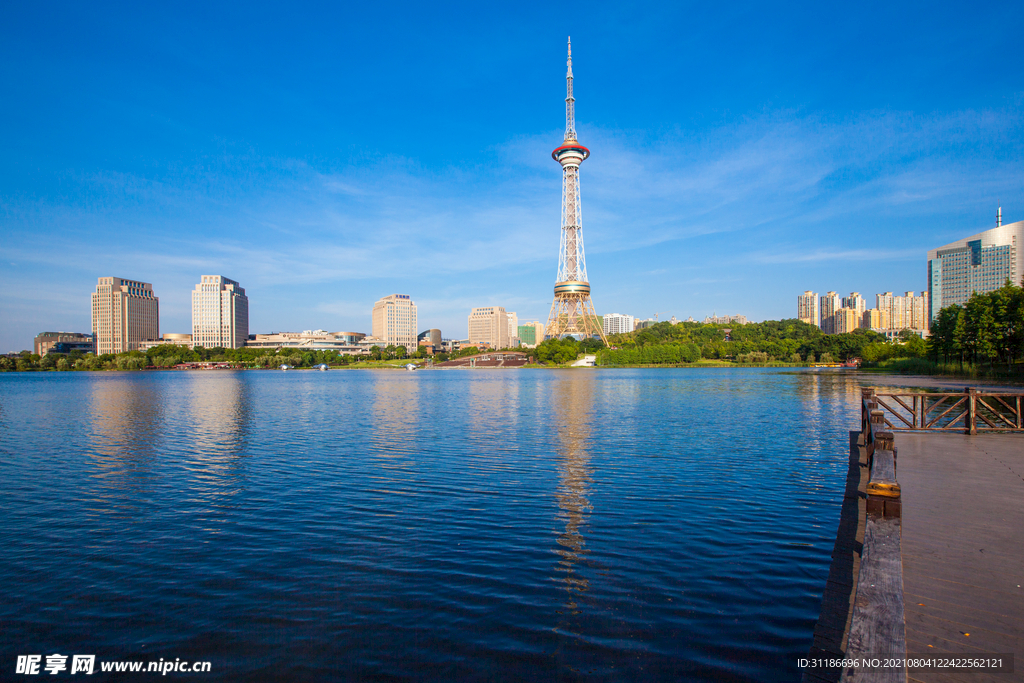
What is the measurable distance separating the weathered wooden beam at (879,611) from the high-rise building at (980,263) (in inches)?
8428

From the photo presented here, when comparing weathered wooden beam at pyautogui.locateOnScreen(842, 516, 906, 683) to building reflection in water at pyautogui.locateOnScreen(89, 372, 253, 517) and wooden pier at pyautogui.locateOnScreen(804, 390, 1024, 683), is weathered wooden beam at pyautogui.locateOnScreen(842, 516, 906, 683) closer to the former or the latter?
wooden pier at pyautogui.locateOnScreen(804, 390, 1024, 683)

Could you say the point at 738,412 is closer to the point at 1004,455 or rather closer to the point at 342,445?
the point at 1004,455

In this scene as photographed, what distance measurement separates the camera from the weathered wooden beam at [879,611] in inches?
128

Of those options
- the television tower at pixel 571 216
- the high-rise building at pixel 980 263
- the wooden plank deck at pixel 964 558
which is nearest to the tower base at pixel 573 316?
the television tower at pixel 571 216

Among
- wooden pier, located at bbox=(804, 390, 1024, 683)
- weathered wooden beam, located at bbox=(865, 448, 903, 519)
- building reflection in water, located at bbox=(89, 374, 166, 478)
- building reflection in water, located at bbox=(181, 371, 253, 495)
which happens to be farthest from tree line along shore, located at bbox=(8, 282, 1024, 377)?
building reflection in water, located at bbox=(89, 374, 166, 478)

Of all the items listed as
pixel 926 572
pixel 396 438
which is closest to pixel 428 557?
pixel 926 572

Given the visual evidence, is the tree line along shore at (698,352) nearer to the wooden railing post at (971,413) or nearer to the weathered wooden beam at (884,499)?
the wooden railing post at (971,413)

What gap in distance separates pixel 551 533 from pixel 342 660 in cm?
530

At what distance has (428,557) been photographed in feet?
32.1

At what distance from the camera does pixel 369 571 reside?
9258 mm

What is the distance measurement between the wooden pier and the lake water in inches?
27.3

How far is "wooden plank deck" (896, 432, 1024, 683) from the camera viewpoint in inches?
207

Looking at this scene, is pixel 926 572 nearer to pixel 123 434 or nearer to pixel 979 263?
pixel 123 434

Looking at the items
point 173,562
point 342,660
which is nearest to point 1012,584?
point 342,660
